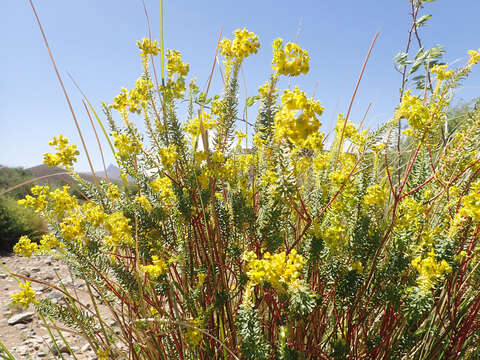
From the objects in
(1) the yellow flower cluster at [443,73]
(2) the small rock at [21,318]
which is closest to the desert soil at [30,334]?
(2) the small rock at [21,318]

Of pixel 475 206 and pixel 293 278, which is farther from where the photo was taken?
pixel 475 206

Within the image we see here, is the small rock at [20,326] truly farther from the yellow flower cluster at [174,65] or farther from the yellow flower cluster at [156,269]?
the yellow flower cluster at [174,65]

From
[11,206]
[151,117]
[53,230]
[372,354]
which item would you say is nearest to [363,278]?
[372,354]

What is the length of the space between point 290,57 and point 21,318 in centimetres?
430

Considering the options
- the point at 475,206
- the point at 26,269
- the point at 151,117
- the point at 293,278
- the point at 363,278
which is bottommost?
the point at 26,269

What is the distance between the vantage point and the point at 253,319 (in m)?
0.80

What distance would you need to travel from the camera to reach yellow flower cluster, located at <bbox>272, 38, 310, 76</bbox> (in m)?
0.85

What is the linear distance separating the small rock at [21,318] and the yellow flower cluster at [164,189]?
3511mm

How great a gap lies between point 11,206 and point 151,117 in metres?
7.64

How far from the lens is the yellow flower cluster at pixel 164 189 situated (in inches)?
47.6

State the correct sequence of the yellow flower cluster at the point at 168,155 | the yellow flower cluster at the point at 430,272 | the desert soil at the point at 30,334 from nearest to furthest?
the yellow flower cluster at the point at 430,272
the yellow flower cluster at the point at 168,155
the desert soil at the point at 30,334

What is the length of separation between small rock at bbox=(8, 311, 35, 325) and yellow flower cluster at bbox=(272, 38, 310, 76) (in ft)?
14.0

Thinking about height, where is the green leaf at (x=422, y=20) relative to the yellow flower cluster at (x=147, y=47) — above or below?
above

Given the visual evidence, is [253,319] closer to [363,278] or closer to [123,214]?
[363,278]
